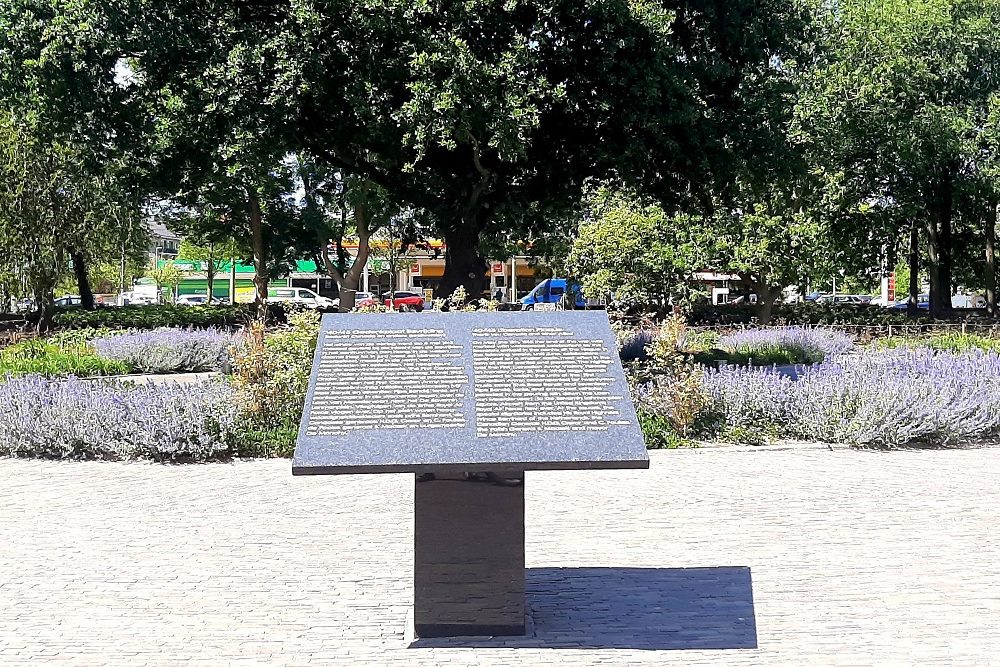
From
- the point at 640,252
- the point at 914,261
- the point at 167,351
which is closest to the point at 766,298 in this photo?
the point at 640,252

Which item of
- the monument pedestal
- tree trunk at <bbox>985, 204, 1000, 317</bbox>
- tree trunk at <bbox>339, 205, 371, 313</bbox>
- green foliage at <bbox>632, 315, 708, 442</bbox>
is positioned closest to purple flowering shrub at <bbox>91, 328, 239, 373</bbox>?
green foliage at <bbox>632, 315, 708, 442</bbox>

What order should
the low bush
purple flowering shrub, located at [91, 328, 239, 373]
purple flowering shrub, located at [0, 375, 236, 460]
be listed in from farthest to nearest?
the low bush, purple flowering shrub, located at [91, 328, 239, 373], purple flowering shrub, located at [0, 375, 236, 460]

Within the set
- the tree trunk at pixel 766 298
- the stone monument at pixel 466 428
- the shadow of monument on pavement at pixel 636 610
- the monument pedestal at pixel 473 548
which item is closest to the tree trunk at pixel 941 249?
the tree trunk at pixel 766 298

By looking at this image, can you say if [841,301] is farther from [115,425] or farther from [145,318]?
[115,425]

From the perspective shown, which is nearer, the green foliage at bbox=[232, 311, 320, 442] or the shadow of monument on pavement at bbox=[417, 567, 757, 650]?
the shadow of monument on pavement at bbox=[417, 567, 757, 650]

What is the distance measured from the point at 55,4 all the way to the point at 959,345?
1878cm

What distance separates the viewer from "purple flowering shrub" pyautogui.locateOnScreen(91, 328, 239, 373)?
782 inches

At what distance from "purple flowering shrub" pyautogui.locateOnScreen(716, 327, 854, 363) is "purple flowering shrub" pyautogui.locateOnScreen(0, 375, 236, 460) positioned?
1039 cm

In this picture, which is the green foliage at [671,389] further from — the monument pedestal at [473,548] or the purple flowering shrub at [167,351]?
the purple flowering shrub at [167,351]

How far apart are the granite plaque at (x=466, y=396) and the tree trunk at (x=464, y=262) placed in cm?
1327

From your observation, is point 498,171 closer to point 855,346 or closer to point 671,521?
point 855,346

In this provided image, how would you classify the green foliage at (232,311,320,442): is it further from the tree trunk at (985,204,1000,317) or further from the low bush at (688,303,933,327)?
the tree trunk at (985,204,1000,317)

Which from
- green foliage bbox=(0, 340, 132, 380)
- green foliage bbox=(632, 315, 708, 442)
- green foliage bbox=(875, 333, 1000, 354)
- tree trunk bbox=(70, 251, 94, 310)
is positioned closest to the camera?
green foliage bbox=(632, 315, 708, 442)

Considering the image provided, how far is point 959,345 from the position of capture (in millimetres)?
21969
